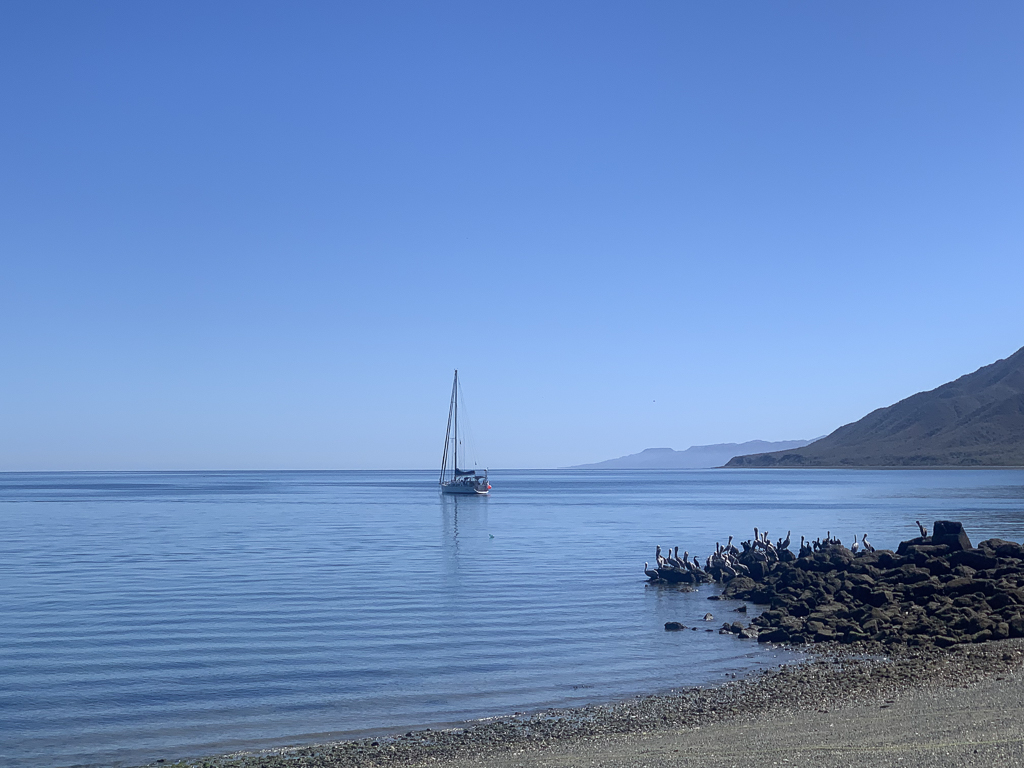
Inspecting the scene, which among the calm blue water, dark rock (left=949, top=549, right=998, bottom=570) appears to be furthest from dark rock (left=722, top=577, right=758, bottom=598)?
dark rock (left=949, top=549, right=998, bottom=570)

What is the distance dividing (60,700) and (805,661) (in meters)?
13.7

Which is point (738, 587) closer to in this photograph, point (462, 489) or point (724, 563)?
point (724, 563)

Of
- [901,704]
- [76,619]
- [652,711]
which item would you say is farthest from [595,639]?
[76,619]

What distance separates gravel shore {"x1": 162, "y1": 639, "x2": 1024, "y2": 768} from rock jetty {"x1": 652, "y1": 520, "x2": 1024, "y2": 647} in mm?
3203

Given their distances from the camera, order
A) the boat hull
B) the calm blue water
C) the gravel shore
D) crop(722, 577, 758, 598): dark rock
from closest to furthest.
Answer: the gravel shore, the calm blue water, crop(722, 577, 758, 598): dark rock, the boat hull

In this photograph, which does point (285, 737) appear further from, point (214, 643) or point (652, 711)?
point (214, 643)

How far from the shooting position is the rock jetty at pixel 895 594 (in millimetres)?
19359

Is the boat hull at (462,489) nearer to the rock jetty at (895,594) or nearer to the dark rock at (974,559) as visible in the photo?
the rock jetty at (895,594)

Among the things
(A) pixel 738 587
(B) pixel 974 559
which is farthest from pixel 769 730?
(B) pixel 974 559

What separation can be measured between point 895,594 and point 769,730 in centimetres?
1276

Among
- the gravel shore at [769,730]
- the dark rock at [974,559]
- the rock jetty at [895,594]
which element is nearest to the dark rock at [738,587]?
the rock jetty at [895,594]

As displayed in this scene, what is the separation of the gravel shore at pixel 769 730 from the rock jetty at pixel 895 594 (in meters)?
3.20

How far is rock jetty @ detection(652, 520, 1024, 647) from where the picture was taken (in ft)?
63.5

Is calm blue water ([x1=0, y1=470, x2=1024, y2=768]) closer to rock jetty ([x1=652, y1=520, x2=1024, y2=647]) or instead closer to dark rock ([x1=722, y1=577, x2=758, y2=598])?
dark rock ([x1=722, y1=577, x2=758, y2=598])
